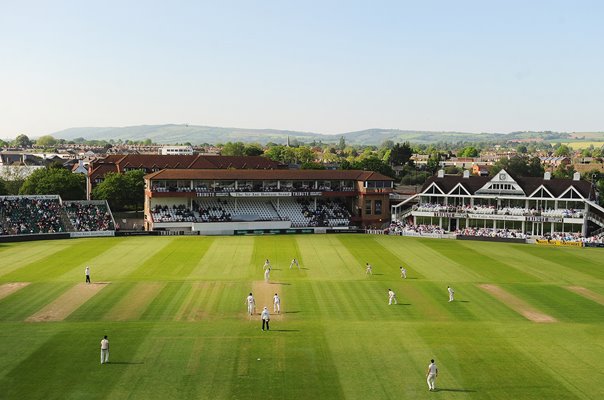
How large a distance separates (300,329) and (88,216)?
41.5 metres

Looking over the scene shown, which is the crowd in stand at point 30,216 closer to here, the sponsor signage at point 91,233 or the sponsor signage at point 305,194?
the sponsor signage at point 91,233

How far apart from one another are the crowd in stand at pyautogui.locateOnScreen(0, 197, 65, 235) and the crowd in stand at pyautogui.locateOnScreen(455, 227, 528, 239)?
40.2m

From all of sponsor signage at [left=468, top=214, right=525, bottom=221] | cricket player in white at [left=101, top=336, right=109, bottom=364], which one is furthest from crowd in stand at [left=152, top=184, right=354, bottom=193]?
cricket player in white at [left=101, top=336, right=109, bottom=364]

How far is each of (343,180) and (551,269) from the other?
31.2 meters

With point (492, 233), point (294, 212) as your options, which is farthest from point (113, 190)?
point (492, 233)

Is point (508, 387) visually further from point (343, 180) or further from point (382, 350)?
point (343, 180)

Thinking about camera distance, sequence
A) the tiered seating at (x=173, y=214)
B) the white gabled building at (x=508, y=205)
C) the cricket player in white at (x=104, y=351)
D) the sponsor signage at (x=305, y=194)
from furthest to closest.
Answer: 1. the sponsor signage at (x=305, y=194)
2. the tiered seating at (x=173, y=214)
3. the white gabled building at (x=508, y=205)
4. the cricket player in white at (x=104, y=351)

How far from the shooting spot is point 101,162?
92562mm

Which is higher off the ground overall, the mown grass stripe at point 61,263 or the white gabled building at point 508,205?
the white gabled building at point 508,205

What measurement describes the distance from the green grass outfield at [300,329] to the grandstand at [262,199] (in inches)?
692

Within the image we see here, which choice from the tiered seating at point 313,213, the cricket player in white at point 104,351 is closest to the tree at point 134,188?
the tiered seating at point 313,213

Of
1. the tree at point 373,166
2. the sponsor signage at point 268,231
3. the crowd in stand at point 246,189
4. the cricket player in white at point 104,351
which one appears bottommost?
the sponsor signage at point 268,231

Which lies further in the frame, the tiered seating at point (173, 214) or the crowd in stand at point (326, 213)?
the crowd in stand at point (326, 213)

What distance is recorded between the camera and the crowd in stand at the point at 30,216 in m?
55.5
